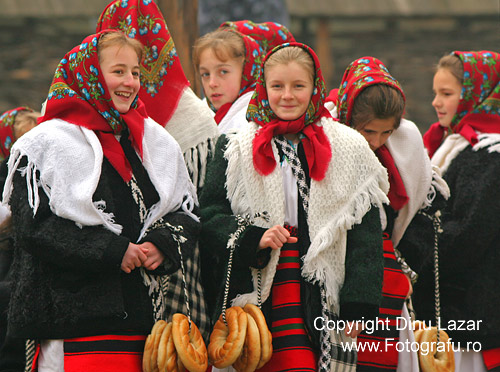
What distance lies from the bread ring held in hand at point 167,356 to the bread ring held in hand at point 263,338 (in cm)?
35

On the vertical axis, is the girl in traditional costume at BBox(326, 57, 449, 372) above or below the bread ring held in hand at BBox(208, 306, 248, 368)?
above

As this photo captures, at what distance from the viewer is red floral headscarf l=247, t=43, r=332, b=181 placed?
3441 millimetres

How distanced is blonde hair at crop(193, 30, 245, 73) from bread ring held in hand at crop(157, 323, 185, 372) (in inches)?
69.6

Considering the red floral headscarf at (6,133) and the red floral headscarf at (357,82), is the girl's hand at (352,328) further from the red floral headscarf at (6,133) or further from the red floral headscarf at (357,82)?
the red floral headscarf at (6,133)

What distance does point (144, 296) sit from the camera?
10.6 ft

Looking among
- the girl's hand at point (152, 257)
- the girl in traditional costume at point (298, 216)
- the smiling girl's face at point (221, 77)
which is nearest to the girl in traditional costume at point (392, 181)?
the girl in traditional costume at point (298, 216)

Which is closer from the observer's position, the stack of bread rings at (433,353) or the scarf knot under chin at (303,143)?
the scarf knot under chin at (303,143)

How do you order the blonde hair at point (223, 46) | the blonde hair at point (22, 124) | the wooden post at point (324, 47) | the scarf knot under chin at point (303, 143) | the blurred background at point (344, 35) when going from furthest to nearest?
the wooden post at point (324, 47) < the blurred background at point (344, 35) < the blonde hair at point (22, 124) < the blonde hair at point (223, 46) < the scarf knot under chin at point (303, 143)

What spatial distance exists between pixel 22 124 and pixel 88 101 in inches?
52.2

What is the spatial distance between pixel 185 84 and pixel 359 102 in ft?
2.91

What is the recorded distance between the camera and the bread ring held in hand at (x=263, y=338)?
10.5 feet

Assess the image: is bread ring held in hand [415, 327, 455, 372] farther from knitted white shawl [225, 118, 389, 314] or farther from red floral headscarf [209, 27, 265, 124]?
red floral headscarf [209, 27, 265, 124]

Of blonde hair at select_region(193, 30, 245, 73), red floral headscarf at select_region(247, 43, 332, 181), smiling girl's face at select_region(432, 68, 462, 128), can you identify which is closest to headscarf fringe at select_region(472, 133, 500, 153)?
smiling girl's face at select_region(432, 68, 462, 128)

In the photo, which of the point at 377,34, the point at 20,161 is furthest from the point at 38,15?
the point at 20,161
